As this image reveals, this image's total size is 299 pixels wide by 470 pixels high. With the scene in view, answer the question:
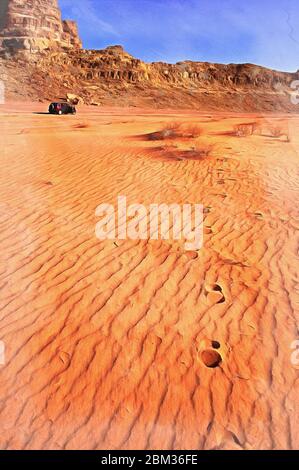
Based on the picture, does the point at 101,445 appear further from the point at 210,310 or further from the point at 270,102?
the point at 270,102

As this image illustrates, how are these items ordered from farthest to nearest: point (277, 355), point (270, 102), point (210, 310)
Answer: point (270, 102) < point (210, 310) < point (277, 355)

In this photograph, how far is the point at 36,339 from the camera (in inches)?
120

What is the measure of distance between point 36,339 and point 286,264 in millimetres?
3083

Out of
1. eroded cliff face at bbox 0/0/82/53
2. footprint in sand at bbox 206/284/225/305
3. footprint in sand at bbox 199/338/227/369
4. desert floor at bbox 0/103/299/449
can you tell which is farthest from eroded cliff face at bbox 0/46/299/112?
footprint in sand at bbox 199/338/227/369

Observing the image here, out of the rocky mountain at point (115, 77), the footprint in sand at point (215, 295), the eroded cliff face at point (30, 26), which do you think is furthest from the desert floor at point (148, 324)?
the eroded cliff face at point (30, 26)

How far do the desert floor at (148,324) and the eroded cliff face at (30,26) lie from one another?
4966 centimetres

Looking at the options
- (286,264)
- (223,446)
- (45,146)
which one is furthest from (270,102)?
(223,446)

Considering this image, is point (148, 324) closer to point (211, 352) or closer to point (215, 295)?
point (211, 352)

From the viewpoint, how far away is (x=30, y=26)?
5172 cm

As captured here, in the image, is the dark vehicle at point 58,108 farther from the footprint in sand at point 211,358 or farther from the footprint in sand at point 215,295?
the footprint in sand at point 211,358

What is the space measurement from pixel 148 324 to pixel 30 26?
62.5 m

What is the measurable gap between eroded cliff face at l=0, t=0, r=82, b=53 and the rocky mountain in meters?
0.14

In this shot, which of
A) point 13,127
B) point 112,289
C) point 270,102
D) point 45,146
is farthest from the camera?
point 270,102

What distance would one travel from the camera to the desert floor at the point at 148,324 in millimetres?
2375
